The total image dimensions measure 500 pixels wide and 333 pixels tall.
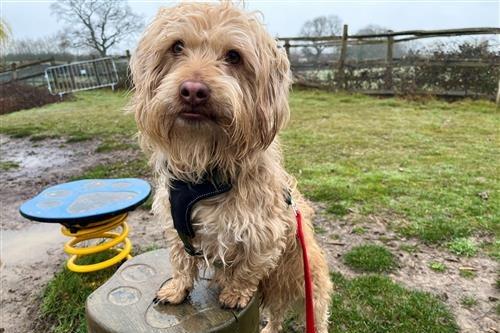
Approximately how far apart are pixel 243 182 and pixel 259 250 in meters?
0.41

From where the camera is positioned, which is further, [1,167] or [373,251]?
[1,167]

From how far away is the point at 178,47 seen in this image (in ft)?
7.30

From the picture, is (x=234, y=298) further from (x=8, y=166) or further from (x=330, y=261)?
(x=8, y=166)

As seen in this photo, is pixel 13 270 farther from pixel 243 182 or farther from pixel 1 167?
pixel 1 167

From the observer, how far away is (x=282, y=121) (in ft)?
7.72

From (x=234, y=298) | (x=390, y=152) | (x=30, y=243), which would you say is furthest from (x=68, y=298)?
(x=390, y=152)

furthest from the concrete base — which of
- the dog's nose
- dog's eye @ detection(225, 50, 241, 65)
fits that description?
dog's eye @ detection(225, 50, 241, 65)

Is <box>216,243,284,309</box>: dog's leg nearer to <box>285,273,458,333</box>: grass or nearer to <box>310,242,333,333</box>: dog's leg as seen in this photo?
<box>310,242,333,333</box>: dog's leg

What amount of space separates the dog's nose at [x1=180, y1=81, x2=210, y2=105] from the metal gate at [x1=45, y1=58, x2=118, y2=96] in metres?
20.7

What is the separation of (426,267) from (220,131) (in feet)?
10.0

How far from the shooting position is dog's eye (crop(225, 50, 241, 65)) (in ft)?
7.23

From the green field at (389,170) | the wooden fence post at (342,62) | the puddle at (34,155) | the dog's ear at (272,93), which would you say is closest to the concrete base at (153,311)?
the dog's ear at (272,93)

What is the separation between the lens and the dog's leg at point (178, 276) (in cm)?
263

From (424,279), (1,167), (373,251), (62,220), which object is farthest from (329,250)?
(1,167)
